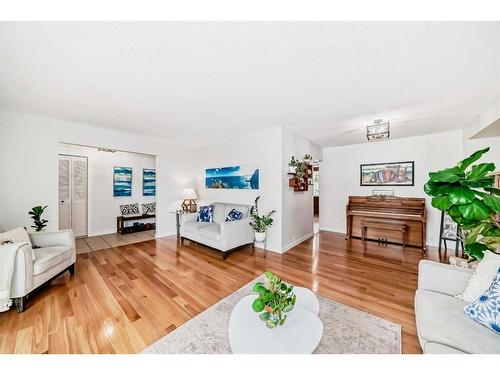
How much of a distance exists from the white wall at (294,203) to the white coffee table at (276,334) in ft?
7.65

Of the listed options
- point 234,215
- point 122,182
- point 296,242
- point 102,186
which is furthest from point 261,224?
point 102,186

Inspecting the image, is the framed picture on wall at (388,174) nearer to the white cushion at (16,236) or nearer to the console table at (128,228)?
the console table at (128,228)

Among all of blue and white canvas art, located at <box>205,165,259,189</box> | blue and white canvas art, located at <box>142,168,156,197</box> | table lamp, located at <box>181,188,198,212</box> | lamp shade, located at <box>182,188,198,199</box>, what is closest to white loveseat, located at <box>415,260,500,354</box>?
blue and white canvas art, located at <box>205,165,259,189</box>

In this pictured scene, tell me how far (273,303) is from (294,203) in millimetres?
2925

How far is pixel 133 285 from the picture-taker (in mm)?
2457

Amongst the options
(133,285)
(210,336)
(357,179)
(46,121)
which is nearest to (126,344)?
(210,336)

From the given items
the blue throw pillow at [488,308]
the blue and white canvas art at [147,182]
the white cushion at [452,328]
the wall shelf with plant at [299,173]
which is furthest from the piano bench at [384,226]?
the blue and white canvas art at [147,182]

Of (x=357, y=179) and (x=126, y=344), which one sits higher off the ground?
(x=357, y=179)

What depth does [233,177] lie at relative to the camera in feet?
14.7

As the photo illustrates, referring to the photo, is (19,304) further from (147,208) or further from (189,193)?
(147,208)

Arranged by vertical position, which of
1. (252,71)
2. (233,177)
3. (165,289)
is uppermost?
(252,71)
